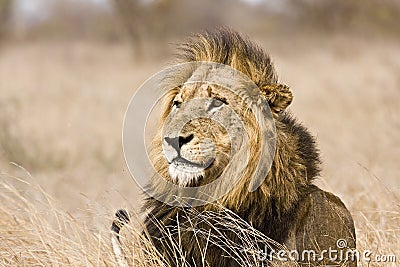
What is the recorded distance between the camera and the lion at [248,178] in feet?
10.7

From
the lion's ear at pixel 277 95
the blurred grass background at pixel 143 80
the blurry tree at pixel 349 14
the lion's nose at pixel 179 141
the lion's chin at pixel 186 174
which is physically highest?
the blurry tree at pixel 349 14

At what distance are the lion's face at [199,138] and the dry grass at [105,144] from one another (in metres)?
0.50

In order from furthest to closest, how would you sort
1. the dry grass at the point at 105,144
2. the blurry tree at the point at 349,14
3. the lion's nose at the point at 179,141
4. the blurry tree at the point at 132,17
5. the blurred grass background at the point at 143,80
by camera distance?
the blurry tree at the point at 132,17 → the blurry tree at the point at 349,14 → the blurred grass background at the point at 143,80 → the dry grass at the point at 105,144 → the lion's nose at the point at 179,141

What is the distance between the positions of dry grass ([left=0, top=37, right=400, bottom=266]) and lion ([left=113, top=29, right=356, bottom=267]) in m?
0.30

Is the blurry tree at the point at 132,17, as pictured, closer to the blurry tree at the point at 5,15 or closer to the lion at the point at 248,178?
the blurry tree at the point at 5,15

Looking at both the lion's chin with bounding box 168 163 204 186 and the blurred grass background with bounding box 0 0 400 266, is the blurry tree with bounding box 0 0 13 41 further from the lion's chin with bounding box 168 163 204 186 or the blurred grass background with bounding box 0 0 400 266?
the lion's chin with bounding box 168 163 204 186

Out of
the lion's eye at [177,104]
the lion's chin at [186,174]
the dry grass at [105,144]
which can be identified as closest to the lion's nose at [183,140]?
the lion's chin at [186,174]

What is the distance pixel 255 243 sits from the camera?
3.26 meters

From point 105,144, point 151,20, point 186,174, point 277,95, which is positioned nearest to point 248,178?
point 186,174

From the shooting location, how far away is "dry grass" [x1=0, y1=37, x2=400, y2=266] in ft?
13.2

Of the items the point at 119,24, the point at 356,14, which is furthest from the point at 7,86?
the point at 356,14

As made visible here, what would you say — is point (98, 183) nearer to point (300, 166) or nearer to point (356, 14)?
point (300, 166)

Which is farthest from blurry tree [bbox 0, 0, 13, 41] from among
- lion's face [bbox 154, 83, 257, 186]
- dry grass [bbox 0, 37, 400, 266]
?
lion's face [bbox 154, 83, 257, 186]

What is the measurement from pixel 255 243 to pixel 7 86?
14.5 metres
